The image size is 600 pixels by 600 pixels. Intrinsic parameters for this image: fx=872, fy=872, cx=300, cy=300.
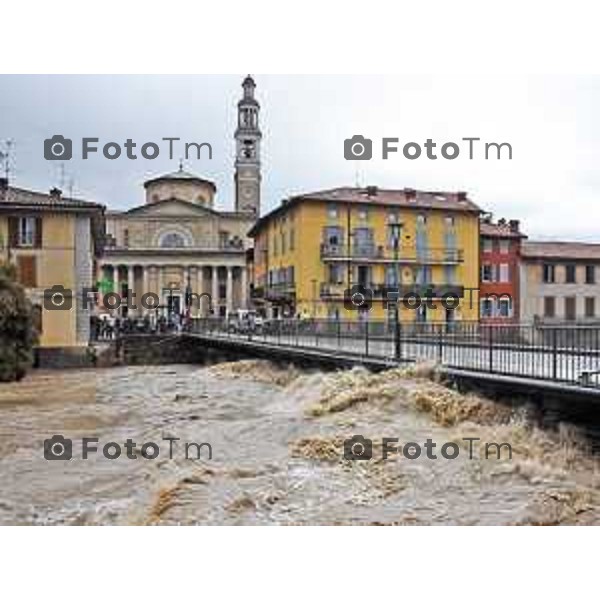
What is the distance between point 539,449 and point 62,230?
101ft

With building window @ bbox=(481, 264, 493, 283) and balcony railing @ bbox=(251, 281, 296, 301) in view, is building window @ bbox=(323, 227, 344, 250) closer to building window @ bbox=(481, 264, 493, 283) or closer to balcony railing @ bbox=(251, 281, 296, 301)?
balcony railing @ bbox=(251, 281, 296, 301)

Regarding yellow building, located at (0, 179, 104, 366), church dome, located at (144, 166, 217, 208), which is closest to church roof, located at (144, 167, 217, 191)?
church dome, located at (144, 166, 217, 208)

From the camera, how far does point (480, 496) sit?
33.8 feet

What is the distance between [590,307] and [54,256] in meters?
37.4

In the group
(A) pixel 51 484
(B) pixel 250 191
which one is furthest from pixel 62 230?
(B) pixel 250 191

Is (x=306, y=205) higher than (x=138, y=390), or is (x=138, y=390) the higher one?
(x=306, y=205)

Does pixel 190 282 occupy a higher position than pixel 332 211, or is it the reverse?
pixel 332 211

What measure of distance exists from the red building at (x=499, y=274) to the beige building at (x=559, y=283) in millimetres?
981

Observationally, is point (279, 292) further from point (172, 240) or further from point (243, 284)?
point (172, 240)

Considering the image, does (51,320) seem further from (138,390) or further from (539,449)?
(539,449)

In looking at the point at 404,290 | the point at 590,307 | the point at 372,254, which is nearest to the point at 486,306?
the point at 404,290

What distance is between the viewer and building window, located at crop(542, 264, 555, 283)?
59.0 meters

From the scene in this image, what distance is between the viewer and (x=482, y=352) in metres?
16.1

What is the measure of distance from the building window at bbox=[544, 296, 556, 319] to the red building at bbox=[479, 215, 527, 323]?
263cm
